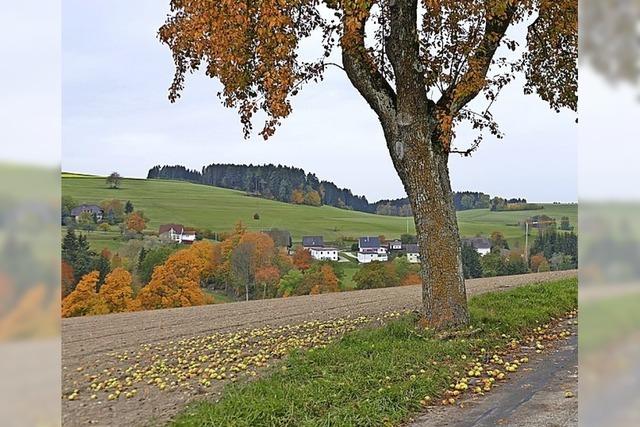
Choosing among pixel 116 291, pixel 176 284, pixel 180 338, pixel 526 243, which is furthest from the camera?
pixel 526 243

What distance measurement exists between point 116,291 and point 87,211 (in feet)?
2.94

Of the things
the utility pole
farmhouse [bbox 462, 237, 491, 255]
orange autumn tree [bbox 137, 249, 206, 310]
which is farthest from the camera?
the utility pole

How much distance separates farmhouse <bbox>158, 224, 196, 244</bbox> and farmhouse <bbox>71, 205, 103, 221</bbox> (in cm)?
68

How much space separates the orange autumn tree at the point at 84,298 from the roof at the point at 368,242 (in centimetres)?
325

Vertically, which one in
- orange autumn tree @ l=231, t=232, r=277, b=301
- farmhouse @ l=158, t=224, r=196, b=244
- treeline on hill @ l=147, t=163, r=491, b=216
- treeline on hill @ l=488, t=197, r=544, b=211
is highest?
→ treeline on hill @ l=147, t=163, r=491, b=216

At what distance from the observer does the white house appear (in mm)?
8555

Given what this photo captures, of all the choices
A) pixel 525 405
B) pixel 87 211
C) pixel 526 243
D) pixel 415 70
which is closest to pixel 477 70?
pixel 415 70

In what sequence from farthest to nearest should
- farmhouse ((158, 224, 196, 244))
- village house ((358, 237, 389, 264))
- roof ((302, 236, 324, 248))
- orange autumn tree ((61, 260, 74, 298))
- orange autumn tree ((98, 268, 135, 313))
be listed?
village house ((358, 237, 389, 264)) < roof ((302, 236, 324, 248)) < farmhouse ((158, 224, 196, 244)) < orange autumn tree ((98, 268, 135, 313)) < orange autumn tree ((61, 260, 74, 298))

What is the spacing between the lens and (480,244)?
9.30 meters

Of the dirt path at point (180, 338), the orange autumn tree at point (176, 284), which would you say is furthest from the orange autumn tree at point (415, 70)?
the orange autumn tree at point (176, 284)

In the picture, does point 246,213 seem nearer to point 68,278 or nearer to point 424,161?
point 68,278

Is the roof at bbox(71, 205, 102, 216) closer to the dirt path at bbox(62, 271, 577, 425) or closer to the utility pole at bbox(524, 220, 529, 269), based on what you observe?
the dirt path at bbox(62, 271, 577, 425)
